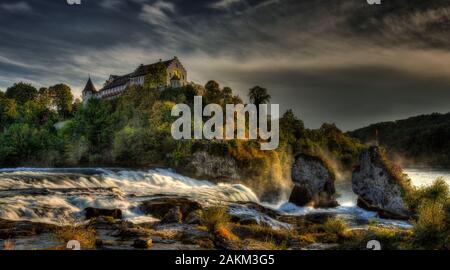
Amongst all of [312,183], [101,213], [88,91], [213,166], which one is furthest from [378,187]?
[88,91]

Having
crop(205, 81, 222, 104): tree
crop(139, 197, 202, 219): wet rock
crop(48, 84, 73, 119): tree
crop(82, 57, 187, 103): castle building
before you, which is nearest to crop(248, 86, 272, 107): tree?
crop(205, 81, 222, 104): tree

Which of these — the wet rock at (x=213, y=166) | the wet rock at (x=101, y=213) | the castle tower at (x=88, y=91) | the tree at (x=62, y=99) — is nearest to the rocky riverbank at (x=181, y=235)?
the wet rock at (x=101, y=213)

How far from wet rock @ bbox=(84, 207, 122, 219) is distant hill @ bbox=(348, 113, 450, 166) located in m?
69.7

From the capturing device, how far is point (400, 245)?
13383 millimetres

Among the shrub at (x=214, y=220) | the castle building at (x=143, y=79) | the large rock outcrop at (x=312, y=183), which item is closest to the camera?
the shrub at (x=214, y=220)

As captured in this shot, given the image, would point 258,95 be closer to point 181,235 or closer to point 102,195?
point 102,195

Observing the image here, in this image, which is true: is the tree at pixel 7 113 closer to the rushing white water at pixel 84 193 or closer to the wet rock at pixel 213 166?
the wet rock at pixel 213 166

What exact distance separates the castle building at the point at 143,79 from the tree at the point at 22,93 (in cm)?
1150

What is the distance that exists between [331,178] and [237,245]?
2318cm

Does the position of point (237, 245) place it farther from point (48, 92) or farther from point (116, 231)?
point (48, 92)

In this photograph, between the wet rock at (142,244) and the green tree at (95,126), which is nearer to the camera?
the wet rock at (142,244)

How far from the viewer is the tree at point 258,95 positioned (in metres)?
78.2

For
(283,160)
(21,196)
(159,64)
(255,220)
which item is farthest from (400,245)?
(159,64)

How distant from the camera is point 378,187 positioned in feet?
98.2
